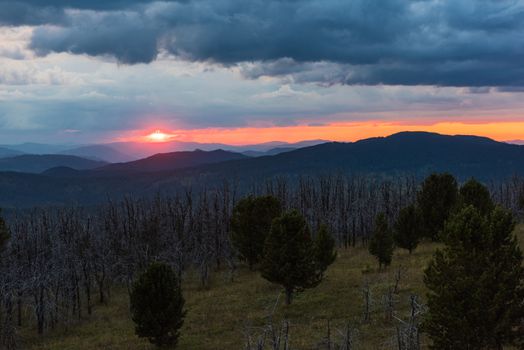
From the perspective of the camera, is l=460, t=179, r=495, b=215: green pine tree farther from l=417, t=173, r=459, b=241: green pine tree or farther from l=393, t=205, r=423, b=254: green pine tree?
l=393, t=205, r=423, b=254: green pine tree

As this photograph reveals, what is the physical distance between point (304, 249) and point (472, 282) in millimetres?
19092

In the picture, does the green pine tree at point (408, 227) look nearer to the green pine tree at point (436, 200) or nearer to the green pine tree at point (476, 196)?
the green pine tree at point (476, 196)

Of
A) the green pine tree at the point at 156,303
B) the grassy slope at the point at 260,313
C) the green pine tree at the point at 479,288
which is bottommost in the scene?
the grassy slope at the point at 260,313

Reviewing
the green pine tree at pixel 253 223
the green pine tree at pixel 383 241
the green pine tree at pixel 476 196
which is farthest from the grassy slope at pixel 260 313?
the green pine tree at pixel 476 196

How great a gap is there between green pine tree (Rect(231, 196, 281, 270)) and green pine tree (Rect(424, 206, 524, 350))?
35.1 metres

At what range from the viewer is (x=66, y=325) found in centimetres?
4356

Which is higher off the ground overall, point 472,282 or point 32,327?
point 472,282

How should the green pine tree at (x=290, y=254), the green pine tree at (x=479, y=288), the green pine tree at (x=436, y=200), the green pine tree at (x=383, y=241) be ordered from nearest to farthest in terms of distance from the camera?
the green pine tree at (x=479, y=288) → the green pine tree at (x=290, y=254) → the green pine tree at (x=383, y=241) → the green pine tree at (x=436, y=200)

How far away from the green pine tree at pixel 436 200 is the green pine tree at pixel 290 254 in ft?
75.8

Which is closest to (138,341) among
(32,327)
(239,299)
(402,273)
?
(239,299)

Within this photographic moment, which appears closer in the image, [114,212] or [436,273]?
[436,273]

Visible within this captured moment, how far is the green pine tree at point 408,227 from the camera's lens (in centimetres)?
4894

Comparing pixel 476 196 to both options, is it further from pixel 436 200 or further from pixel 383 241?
pixel 383 241

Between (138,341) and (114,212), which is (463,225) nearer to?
(138,341)
